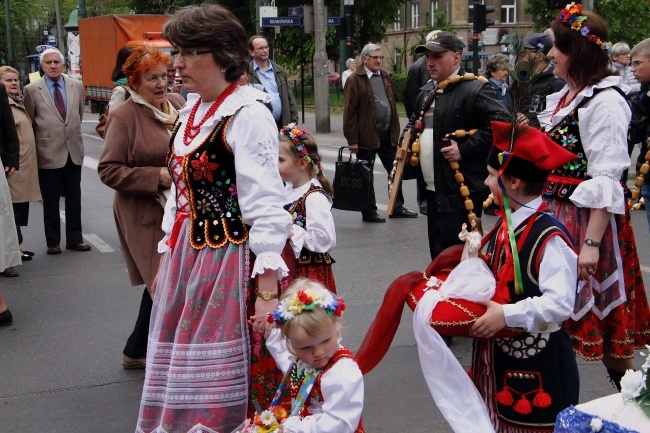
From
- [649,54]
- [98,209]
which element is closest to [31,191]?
[98,209]

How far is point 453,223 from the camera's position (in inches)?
210

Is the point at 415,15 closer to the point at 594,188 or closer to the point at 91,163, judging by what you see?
the point at 91,163

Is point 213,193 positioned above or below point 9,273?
above

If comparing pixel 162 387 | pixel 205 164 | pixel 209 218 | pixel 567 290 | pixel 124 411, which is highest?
pixel 205 164

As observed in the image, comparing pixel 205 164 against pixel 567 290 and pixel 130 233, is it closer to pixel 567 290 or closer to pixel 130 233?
pixel 567 290

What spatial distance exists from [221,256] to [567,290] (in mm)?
1281

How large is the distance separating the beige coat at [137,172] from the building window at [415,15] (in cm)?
5676

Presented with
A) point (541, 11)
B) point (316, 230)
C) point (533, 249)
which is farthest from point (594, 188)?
point (541, 11)

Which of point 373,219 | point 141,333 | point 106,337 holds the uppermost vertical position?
point 141,333

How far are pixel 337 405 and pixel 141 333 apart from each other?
2.72m

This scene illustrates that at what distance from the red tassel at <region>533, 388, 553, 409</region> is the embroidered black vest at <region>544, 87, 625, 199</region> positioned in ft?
4.58

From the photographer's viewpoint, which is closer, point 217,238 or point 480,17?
point 217,238

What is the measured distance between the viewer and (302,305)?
2.93 meters

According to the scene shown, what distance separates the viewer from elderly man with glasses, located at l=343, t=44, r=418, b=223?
10.7m
